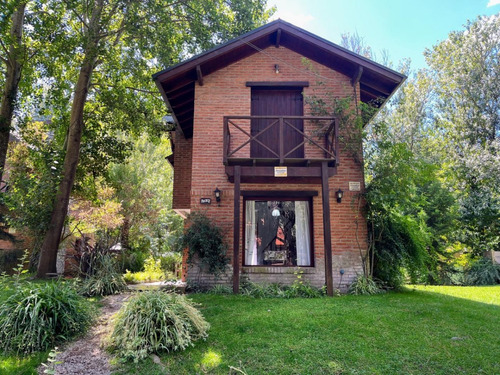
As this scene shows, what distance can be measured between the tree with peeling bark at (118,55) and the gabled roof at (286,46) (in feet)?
8.44

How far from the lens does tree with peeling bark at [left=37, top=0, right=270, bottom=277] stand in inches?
388

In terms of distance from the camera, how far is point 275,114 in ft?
30.2

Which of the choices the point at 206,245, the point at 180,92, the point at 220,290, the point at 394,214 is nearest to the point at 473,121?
the point at 394,214

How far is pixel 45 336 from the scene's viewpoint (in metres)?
4.16

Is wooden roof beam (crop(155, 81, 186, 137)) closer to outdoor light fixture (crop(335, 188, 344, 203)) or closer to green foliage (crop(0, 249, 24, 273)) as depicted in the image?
outdoor light fixture (crop(335, 188, 344, 203))

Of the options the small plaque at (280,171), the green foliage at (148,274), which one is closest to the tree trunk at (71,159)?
the green foliage at (148,274)

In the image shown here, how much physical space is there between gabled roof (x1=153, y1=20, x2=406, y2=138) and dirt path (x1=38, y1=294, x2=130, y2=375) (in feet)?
19.8

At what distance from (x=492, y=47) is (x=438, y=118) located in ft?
14.0

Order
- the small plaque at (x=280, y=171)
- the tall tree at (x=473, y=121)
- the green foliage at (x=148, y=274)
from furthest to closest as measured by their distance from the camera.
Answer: the tall tree at (x=473, y=121) → the green foliage at (x=148, y=274) → the small plaque at (x=280, y=171)

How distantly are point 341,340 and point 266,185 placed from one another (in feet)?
15.6

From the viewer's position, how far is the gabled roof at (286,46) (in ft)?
27.9

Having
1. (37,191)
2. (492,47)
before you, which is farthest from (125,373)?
(492,47)

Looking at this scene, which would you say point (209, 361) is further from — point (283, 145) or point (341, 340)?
point (283, 145)

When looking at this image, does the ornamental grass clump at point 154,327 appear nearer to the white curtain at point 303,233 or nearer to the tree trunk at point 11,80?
the white curtain at point 303,233
